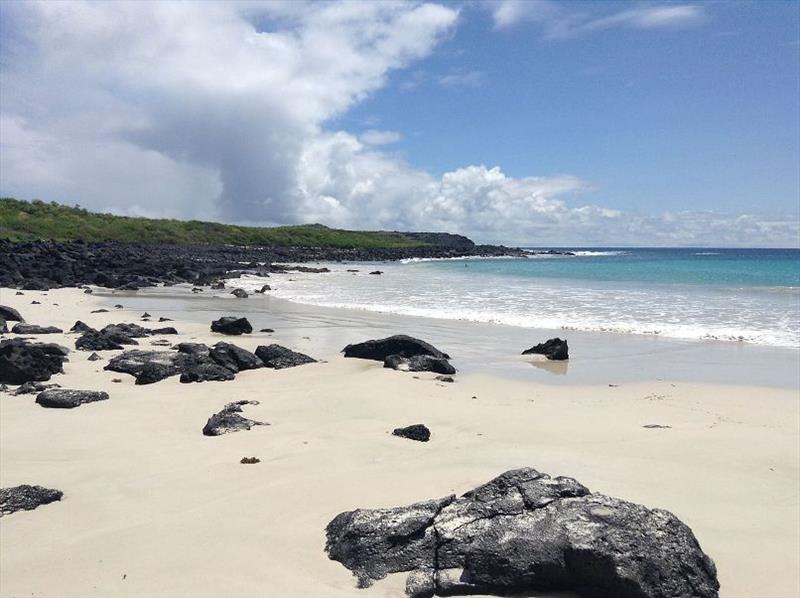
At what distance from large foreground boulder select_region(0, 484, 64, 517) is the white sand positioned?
0.32 ft

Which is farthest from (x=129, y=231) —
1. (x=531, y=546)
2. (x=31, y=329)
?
(x=531, y=546)

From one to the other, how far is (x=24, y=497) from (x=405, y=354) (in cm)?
787

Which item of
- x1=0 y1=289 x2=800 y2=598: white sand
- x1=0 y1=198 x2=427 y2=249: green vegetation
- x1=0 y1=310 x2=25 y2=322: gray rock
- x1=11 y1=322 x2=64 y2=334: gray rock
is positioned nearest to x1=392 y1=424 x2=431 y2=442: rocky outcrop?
x1=0 y1=289 x2=800 y2=598: white sand

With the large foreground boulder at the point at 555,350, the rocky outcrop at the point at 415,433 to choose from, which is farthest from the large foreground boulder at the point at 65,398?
the large foreground boulder at the point at 555,350

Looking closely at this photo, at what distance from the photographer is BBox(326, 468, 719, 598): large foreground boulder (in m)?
3.86

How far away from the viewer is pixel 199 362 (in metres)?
11.3

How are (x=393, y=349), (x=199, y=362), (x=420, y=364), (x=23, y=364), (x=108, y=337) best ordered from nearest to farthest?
(x=23, y=364) → (x=199, y=362) → (x=420, y=364) → (x=393, y=349) → (x=108, y=337)

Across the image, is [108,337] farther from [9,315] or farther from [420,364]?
[420,364]

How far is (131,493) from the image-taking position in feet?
19.4

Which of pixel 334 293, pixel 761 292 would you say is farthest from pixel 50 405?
pixel 761 292

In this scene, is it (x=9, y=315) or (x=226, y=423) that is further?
(x=9, y=315)

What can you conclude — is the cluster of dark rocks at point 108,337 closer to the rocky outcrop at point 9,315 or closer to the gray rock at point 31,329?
the gray rock at point 31,329

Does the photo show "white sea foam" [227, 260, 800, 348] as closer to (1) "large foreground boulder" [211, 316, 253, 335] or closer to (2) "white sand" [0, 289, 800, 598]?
(1) "large foreground boulder" [211, 316, 253, 335]

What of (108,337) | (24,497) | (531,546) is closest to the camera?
(531,546)
